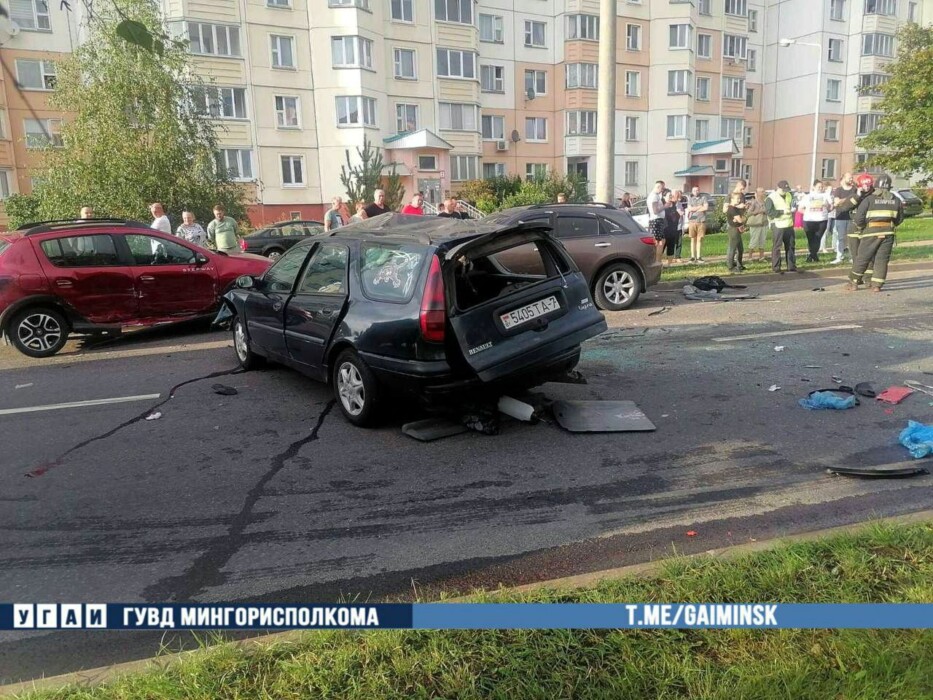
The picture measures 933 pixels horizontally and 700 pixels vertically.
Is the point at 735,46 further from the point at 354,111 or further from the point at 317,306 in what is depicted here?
the point at 317,306

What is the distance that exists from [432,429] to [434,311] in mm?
1045

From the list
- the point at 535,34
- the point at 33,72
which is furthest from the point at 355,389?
the point at 535,34

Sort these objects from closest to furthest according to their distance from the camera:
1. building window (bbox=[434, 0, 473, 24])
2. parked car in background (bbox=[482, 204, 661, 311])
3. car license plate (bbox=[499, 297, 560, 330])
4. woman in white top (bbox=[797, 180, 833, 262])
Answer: car license plate (bbox=[499, 297, 560, 330]), parked car in background (bbox=[482, 204, 661, 311]), woman in white top (bbox=[797, 180, 833, 262]), building window (bbox=[434, 0, 473, 24])

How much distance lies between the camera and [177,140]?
20.8 m

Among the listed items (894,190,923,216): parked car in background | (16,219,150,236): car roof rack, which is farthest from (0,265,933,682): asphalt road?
(894,190,923,216): parked car in background

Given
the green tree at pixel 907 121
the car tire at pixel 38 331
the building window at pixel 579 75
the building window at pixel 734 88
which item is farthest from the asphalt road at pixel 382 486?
the building window at pixel 734 88

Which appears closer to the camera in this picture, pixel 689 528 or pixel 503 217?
pixel 689 528

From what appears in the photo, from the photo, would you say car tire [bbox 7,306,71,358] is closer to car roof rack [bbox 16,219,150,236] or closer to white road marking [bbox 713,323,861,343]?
car roof rack [bbox 16,219,150,236]

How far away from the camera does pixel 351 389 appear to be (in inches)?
237

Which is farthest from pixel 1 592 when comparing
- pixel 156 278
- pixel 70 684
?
pixel 156 278

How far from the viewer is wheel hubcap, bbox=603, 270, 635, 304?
11578 mm

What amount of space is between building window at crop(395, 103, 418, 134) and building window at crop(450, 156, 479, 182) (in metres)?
3.06

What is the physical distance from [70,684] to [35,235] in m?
8.49

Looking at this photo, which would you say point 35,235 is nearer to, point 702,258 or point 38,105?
point 702,258
